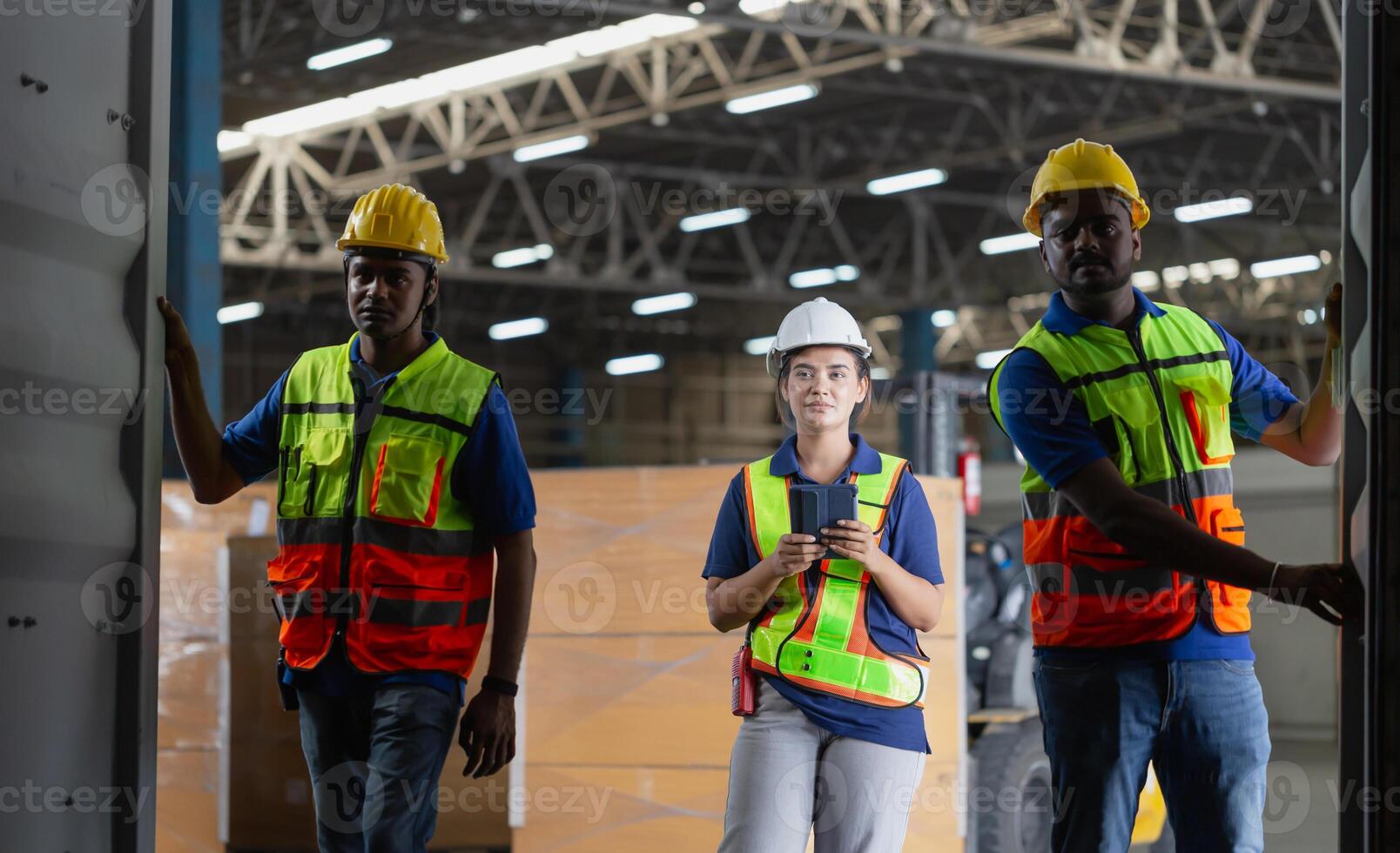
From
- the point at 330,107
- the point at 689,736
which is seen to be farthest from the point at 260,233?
the point at 689,736

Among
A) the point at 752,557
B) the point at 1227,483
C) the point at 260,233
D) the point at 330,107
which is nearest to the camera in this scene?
the point at 1227,483

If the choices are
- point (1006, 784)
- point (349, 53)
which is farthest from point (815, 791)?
point (349, 53)

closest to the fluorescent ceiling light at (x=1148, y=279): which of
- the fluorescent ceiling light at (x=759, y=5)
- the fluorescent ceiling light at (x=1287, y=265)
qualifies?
the fluorescent ceiling light at (x=1287, y=265)

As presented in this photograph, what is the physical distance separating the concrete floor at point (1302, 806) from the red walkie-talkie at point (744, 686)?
17.5ft

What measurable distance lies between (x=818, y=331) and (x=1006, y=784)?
432 cm

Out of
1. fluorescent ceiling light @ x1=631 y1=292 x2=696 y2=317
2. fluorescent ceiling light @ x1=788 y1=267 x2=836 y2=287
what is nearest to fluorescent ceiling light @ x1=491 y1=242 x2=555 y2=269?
fluorescent ceiling light @ x1=631 y1=292 x2=696 y2=317

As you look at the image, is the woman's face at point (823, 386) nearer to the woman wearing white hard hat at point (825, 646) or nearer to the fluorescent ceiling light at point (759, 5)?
the woman wearing white hard hat at point (825, 646)

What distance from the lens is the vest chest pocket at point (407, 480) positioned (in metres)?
3.32

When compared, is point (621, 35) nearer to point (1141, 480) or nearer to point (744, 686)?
point (744, 686)

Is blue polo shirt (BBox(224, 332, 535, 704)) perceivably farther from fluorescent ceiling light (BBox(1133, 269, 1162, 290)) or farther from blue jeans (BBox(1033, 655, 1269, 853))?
fluorescent ceiling light (BBox(1133, 269, 1162, 290))

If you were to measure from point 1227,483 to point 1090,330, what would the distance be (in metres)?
0.42

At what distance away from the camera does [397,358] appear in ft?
11.6

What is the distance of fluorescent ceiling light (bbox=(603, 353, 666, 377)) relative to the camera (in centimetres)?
3231

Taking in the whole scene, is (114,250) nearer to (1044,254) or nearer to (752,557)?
(752,557)
